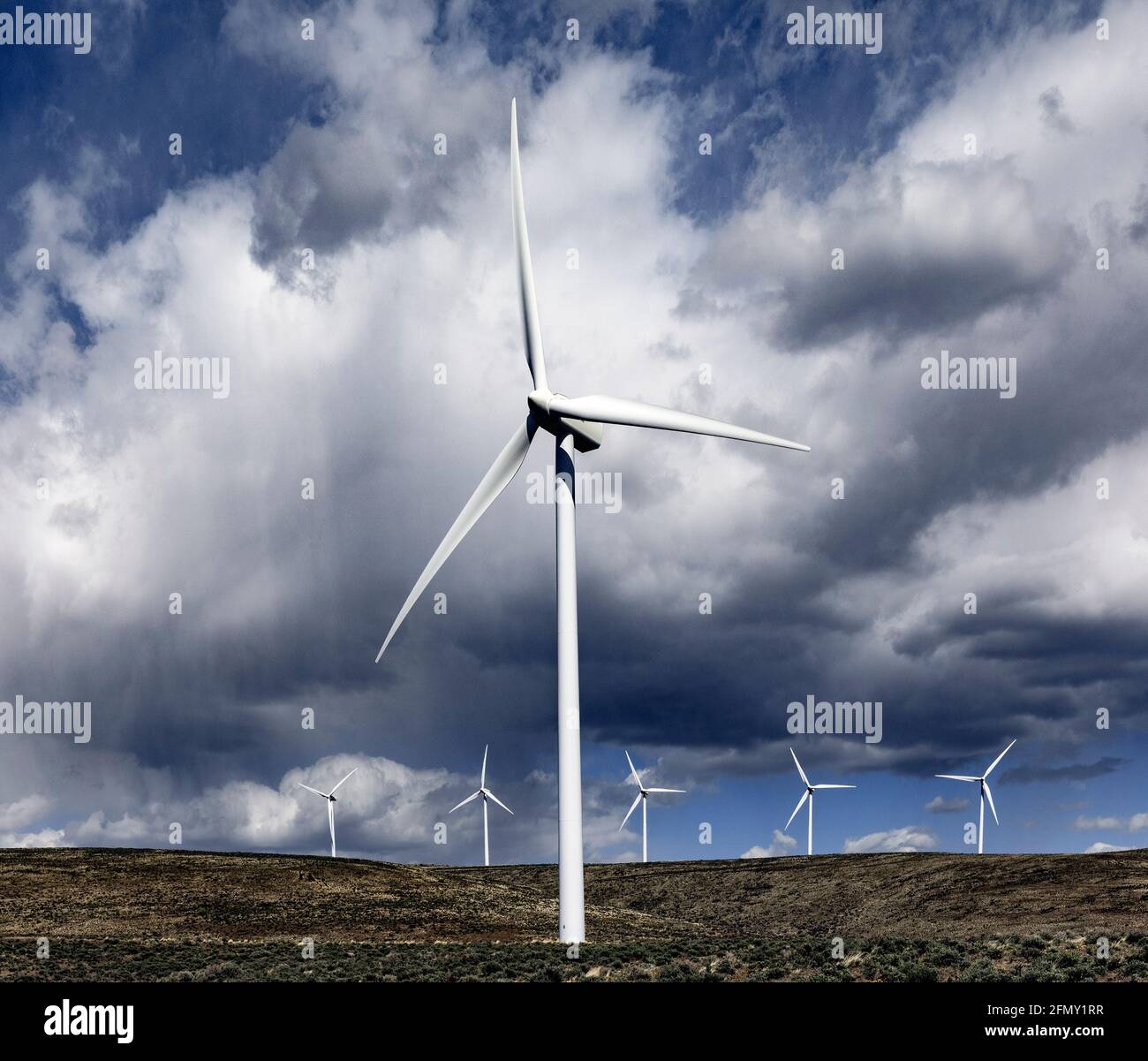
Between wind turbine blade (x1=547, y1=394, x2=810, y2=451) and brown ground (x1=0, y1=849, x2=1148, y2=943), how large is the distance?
84.9ft

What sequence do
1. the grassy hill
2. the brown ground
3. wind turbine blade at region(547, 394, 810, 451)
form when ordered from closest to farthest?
the grassy hill
wind turbine blade at region(547, 394, 810, 451)
the brown ground

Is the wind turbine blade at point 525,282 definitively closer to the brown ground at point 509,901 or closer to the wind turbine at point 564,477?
the wind turbine at point 564,477

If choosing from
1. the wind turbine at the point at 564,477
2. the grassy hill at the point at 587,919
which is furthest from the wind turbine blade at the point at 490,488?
the grassy hill at the point at 587,919

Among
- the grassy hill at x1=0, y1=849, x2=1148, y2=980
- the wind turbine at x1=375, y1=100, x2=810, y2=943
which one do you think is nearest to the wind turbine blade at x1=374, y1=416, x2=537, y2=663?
the wind turbine at x1=375, y1=100, x2=810, y2=943

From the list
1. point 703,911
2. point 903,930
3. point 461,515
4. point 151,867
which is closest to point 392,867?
point 151,867

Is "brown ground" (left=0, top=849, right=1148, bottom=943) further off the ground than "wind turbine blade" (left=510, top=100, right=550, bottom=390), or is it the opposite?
"wind turbine blade" (left=510, top=100, right=550, bottom=390)

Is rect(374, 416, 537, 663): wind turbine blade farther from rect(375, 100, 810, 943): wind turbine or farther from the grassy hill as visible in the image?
the grassy hill

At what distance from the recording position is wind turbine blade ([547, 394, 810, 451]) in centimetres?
4656

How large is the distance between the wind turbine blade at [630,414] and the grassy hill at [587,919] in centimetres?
2108

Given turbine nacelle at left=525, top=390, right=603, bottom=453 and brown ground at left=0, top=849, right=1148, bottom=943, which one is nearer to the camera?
turbine nacelle at left=525, top=390, right=603, bottom=453
